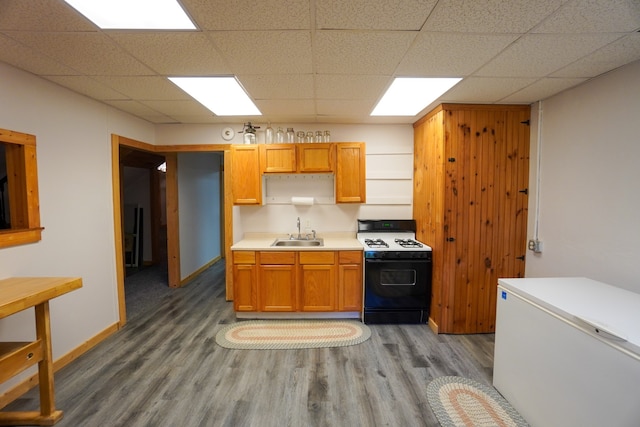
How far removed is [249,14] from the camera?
1.39 m

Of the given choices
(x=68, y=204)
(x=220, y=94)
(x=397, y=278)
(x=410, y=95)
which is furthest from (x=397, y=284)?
(x=68, y=204)

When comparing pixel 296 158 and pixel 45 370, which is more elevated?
pixel 296 158

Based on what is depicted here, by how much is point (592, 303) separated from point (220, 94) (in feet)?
10.8

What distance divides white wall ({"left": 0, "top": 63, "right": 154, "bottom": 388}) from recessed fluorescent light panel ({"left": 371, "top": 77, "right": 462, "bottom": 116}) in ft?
9.69

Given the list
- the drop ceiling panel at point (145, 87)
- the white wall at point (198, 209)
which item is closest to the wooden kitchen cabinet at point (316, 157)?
the drop ceiling panel at point (145, 87)

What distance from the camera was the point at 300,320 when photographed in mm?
3117

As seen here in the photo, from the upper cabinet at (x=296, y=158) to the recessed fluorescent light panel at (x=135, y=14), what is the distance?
183 centimetres

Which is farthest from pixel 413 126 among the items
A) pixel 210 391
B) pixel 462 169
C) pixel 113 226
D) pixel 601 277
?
pixel 113 226

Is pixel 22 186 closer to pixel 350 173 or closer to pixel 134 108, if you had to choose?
pixel 134 108

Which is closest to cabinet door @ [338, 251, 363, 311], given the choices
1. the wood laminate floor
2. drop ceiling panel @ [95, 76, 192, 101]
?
the wood laminate floor

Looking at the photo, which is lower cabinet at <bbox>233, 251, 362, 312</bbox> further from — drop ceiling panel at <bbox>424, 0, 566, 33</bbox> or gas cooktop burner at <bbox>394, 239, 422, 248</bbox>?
drop ceiling panel at <bbox>424, 0, 566, 33</bbox>

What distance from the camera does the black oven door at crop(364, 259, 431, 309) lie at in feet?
9.71

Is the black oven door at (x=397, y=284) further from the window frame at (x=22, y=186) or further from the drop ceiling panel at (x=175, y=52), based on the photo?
the window frame at (x=22, y=186)

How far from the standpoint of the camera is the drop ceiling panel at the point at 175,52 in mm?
1582
